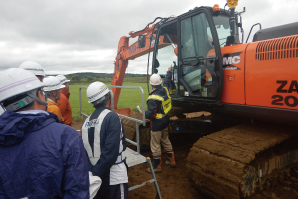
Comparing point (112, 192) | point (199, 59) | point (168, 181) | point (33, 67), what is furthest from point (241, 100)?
point (33, 67)

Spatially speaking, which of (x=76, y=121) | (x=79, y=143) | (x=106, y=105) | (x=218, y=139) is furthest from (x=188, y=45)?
(x=76, y=121)

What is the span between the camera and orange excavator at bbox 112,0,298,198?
2678 mm

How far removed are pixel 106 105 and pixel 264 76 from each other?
2213 millimetres

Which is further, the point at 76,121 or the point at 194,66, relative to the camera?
the point at 76,121

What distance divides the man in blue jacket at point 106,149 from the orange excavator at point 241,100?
118 centimetres

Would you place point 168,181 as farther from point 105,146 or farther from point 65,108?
point 65,108

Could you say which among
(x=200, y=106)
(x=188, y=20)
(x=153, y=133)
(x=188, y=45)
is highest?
(x=188, y=20)

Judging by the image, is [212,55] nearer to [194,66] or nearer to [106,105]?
[194,66]

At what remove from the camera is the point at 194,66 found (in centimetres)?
388

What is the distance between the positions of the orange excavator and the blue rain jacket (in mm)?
2037

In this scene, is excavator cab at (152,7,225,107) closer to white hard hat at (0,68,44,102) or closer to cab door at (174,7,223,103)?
cab door at (174,7,223,103)

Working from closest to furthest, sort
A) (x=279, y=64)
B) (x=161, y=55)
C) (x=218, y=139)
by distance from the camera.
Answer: (x=279, y=64)
(x=218, y=139)
(x=161, y=55)

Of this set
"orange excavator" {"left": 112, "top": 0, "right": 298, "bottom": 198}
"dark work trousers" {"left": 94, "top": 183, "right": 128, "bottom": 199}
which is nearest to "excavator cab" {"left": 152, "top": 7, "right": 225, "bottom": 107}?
"orange excavator" {"left": 112, "top": 0, "right": 298, "bottom": 198}

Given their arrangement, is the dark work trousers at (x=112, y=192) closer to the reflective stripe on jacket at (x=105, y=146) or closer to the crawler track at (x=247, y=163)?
A: the reflective stripe on jacket at (x=105, y=146)
